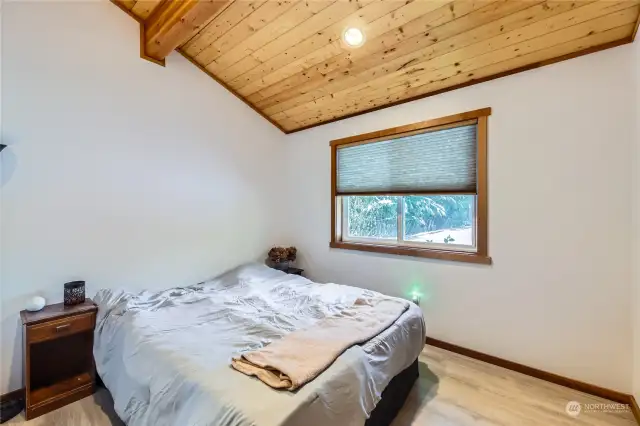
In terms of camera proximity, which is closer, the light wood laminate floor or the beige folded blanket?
the beige folded blanket

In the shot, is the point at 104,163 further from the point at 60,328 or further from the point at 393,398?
the point at 393,398

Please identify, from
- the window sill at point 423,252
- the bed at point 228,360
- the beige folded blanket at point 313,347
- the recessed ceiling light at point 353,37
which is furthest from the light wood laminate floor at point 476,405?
the recessed ceiling light at point 353,37

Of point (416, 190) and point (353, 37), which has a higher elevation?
point (353, 37)

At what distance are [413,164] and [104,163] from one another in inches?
109

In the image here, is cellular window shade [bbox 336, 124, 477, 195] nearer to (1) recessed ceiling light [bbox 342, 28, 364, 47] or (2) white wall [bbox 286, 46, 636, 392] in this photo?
(2) white wall [bbox 286, 46, 636, 392]

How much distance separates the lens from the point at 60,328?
Answer: 79.4 inches

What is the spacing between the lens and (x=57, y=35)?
2.30 metres

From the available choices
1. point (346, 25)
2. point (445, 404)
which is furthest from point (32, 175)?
point (445, 404)

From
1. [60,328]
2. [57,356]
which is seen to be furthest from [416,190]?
[57,356]

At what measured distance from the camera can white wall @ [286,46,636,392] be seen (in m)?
2.02

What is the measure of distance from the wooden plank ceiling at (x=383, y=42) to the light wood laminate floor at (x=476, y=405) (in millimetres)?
2396

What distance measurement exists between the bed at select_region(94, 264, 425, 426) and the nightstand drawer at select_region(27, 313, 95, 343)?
9 centimetres

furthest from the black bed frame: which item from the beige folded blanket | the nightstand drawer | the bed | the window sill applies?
the nightstand drawer

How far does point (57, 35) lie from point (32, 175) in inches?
43.4
